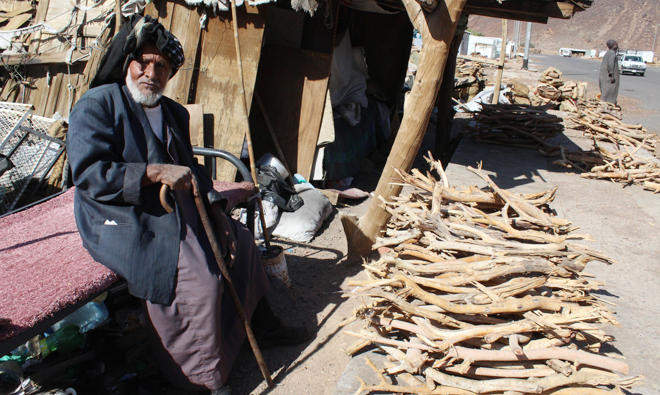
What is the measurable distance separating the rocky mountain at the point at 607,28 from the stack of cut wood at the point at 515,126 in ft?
220

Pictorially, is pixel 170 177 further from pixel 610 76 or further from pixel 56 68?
pixel 610 76

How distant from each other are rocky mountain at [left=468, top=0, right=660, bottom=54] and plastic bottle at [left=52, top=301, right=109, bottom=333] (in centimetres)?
7392

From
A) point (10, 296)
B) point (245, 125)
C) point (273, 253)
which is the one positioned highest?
point (245, 125)

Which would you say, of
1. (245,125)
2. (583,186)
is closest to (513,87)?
(583,186)

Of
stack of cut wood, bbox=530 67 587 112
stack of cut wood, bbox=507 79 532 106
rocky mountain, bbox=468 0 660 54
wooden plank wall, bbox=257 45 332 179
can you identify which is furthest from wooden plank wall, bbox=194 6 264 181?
rocky mountain, bbox=468 0 660 54

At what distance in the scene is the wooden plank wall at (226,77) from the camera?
562 centimetres

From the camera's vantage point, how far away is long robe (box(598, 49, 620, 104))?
481 inches

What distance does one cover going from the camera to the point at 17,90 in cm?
717

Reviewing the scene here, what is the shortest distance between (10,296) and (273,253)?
1.90 m

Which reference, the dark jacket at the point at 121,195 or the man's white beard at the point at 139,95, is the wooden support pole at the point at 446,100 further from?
the dark jacket at the point at 121,195

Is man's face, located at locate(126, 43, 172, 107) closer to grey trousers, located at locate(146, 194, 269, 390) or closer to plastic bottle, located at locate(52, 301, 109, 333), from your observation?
grey trousers, located at locate(146, 194, 269, 390)

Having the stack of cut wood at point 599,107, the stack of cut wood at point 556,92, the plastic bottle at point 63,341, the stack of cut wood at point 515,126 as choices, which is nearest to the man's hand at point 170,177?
the plastic bottle at point 63,341

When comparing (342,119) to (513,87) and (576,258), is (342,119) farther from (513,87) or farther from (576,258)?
(513,87)

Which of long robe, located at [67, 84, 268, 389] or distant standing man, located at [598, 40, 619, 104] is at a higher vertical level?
distant standing man, located at [598, 40, 619, 104]
